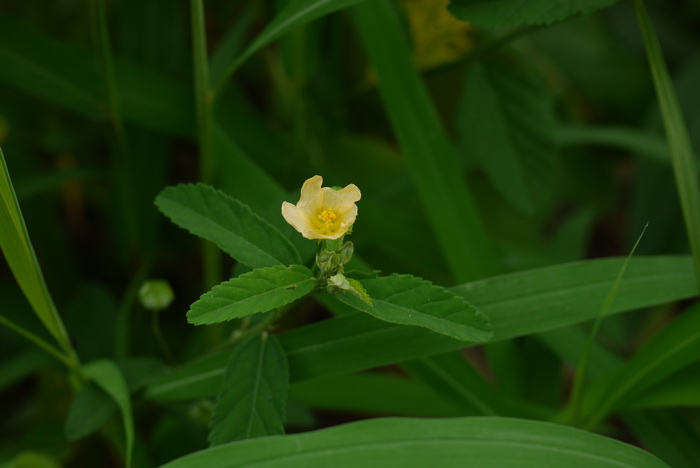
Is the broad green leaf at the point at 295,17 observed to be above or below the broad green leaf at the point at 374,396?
above

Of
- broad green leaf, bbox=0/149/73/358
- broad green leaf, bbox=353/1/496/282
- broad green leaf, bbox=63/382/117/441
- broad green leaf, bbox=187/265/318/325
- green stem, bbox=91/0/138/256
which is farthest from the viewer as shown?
broad green leaf, bbox=353/1/496/282

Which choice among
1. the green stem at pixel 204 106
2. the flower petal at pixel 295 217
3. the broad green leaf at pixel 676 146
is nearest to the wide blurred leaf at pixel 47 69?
the green stem at pixel 204 106

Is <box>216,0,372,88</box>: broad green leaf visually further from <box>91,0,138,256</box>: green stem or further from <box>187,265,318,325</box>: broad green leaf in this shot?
<box>187,265,318,325</box>: broad green leaf

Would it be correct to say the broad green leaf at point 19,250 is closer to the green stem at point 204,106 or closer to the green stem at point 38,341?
the green stem at point 38,341

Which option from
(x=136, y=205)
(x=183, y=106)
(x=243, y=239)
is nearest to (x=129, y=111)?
(x=183, y=106)

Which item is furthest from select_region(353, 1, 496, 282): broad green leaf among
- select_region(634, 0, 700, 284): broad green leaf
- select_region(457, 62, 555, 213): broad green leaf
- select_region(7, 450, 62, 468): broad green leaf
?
select_region(7, 450, 62, 468): broad green leaf
